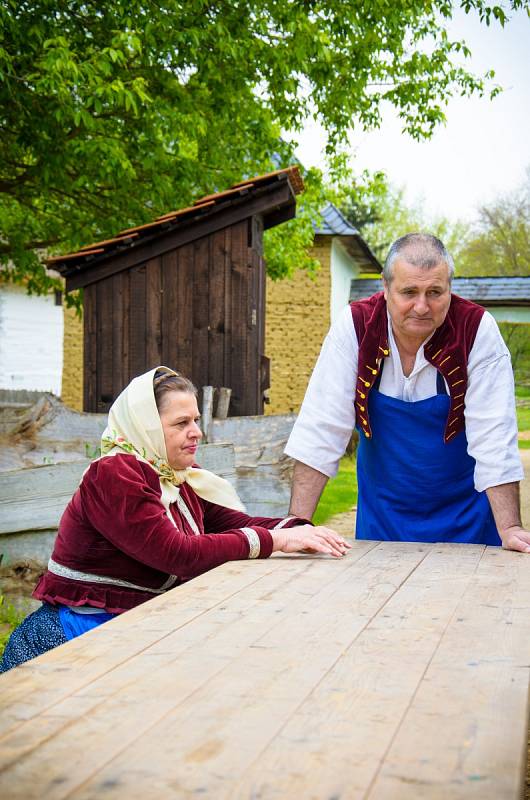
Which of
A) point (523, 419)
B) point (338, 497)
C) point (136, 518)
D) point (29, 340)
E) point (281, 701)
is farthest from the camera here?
point (523, 419)

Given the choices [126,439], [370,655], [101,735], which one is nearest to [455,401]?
[126,439]

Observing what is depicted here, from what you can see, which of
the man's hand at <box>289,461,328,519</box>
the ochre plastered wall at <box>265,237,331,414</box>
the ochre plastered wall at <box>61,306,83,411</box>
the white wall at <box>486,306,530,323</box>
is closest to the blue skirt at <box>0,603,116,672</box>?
the man's hand at <box>289,461,328,519</box>

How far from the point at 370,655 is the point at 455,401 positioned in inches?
61.1

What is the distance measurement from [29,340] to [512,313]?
36.1ft

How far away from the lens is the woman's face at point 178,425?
2.86 metres

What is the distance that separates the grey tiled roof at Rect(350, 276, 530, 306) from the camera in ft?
69.2

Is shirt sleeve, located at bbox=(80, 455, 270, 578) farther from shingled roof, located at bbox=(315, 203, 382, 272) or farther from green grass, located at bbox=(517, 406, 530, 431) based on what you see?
green grass, located at bbox=(517, 406, 530, 431)

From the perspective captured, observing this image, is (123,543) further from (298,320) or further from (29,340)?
(29,340)

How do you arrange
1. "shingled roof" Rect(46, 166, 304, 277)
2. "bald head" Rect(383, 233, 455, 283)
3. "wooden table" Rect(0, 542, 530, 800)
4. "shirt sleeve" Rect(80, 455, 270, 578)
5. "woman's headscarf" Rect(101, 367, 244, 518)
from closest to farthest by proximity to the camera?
"wooden table" Rect(0, 542, 530, 800), "shirt sleeve" Rect(80, 455, 270, 578), "woman's headscarf" Rect(101, 367, 244, 518), "bald head" Rect(383, 233, 455, 283), "shingled roof" Rect(46, 166, 304, 277)

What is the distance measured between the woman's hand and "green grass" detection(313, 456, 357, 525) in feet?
14.9

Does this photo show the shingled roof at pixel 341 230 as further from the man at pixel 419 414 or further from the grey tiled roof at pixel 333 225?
the man at pixel 419 414

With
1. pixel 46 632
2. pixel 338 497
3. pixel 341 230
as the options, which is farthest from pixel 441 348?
pixel 341 230

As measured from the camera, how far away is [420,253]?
2.92 meters

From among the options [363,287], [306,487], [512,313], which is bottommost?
[306,487]
